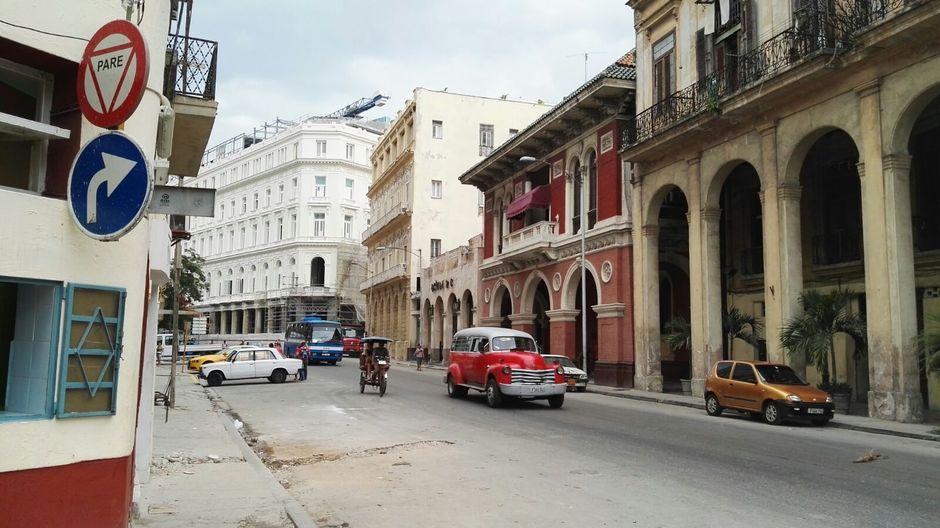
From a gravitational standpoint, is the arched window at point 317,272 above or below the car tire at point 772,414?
above

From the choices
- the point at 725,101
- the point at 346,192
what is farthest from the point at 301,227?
the point at 725,101

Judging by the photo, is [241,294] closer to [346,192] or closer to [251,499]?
[346,192]

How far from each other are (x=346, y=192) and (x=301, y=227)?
19.9 feet

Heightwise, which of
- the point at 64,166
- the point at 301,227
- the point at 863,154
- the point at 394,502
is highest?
the point at 301,227

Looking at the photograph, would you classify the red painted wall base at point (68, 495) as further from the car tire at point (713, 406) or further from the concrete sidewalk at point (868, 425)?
the car tire at point (713, 406)

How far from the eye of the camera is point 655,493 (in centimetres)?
867

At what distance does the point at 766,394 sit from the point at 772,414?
457mm

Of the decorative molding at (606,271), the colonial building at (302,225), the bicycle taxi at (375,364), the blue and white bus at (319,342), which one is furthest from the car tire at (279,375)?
the colonial building at (302,225)

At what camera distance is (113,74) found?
525 cm

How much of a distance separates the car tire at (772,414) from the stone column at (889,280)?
2.60 metres

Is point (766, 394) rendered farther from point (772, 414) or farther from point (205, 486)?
point (205, 486)

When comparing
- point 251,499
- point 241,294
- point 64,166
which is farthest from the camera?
point 241,294

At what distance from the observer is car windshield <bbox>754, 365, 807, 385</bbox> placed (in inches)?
682

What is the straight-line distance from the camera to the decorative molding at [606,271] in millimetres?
28925
